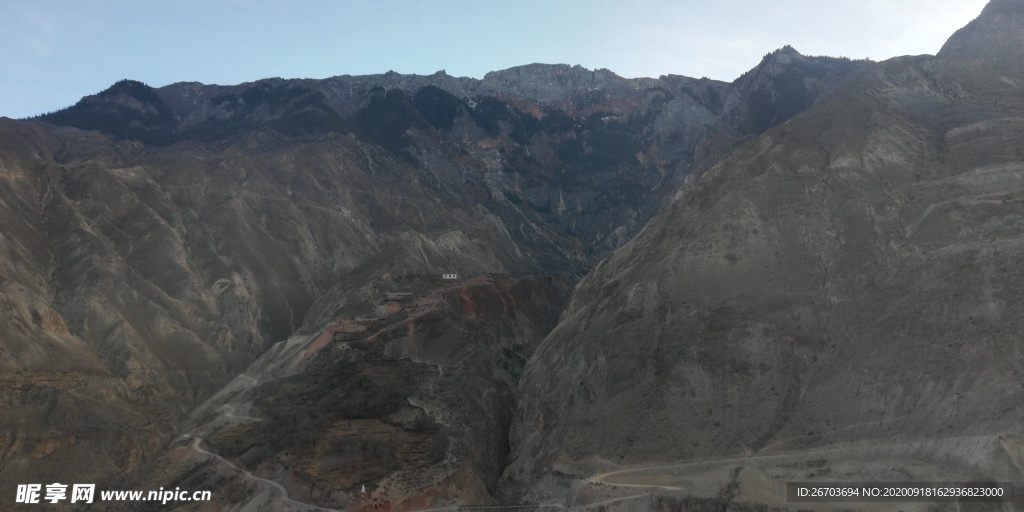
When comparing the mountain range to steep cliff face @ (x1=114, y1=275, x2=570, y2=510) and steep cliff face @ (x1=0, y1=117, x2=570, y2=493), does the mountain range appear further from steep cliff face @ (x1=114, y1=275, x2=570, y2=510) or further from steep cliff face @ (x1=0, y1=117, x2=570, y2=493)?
steep cliff face @ (x1=0, y1=117, x2=570, y2=493)

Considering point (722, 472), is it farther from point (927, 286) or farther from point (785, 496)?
point (927, 286)

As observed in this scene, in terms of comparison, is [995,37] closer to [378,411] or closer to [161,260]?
[378,411]

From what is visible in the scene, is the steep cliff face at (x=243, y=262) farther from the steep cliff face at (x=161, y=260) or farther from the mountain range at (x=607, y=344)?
the mountain range at (x=607, y=344)

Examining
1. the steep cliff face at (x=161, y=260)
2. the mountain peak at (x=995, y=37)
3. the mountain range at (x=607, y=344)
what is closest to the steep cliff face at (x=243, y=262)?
the steep cliff face at (x=161, y=260)

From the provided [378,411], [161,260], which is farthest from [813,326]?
[161,260]

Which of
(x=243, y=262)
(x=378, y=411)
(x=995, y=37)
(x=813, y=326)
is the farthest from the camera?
(x=243, y=262)

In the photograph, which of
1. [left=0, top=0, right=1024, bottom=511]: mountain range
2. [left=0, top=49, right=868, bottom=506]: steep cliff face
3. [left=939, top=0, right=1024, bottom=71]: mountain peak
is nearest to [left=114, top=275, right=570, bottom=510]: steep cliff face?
[left=0, top=0, right=1024, bottom=511]: mountain range
